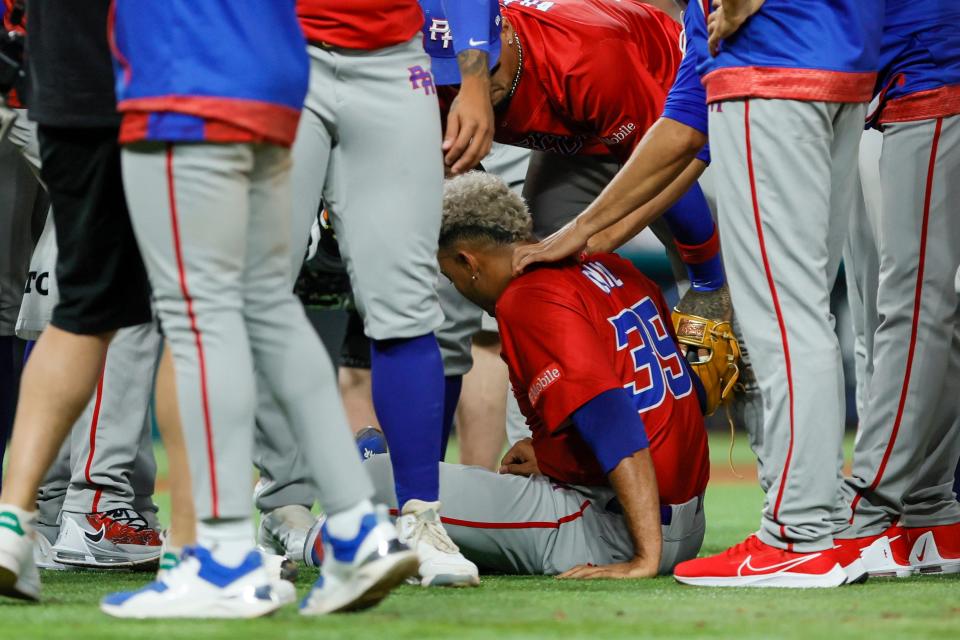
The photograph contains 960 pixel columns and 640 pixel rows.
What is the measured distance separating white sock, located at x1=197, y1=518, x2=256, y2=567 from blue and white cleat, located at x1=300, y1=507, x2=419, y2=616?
0.14m

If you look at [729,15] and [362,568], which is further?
[729,15]

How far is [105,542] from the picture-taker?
11.0 feet

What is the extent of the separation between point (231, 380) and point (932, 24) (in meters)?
1.93

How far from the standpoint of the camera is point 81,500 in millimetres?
3430

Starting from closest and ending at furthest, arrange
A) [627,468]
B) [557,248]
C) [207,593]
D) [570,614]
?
[207,593]
[570,614]
[627,468]
[557,248]

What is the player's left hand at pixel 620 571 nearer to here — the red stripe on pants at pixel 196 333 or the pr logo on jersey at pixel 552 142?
the red stripe on pants at pixel 196 333

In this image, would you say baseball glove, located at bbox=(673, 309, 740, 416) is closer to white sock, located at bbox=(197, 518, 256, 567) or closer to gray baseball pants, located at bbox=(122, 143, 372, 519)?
gray baseball pants, located at bbox=(122, 143, 372, 519)

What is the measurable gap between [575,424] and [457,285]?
59 centimetres

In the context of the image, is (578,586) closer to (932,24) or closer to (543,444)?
(543,444)

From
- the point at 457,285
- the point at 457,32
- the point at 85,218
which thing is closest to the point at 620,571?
the point at 457,285

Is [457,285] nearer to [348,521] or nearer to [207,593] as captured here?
[348,521]

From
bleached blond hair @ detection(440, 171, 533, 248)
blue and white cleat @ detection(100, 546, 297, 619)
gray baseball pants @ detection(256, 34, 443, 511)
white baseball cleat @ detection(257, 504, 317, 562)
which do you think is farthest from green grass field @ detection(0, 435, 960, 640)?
bleached blond hair @ detection(440, 171, 533, 248)

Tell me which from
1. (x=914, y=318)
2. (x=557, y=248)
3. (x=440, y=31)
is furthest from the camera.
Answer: (x=440, y=31)

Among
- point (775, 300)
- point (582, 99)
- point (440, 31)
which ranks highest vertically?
Answer: point (440, 31)
